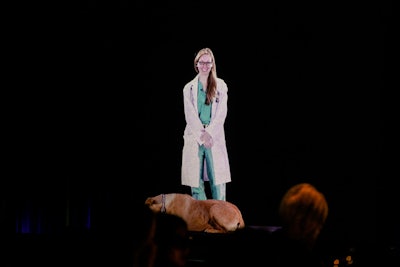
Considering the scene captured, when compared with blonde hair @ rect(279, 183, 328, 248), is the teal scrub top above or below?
above

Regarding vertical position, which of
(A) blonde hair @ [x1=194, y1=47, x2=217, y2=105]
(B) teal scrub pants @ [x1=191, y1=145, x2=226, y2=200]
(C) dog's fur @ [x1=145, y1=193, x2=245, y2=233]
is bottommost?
(C) dog's fur @ [x1=145, y1=193, x2=245, y2=233]

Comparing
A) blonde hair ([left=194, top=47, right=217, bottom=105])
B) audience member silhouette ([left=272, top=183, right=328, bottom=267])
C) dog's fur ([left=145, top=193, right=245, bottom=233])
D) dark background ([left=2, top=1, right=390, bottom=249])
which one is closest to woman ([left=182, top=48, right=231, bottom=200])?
blonde hair ([left=194, top=47, right=217, bottom=105])

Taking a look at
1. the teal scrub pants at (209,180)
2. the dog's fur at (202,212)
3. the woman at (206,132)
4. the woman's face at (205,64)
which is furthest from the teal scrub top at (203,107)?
the dog's fur at (202,212)

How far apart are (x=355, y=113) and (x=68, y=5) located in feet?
10.6

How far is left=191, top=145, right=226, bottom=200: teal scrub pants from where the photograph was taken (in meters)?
6.86

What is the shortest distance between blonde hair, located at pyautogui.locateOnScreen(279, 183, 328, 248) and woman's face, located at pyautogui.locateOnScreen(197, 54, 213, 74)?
4.41 metres

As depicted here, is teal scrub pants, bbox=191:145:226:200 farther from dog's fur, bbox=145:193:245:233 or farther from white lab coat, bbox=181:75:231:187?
dog's fur, bbox=145:193:245:233

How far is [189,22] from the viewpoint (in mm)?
7059

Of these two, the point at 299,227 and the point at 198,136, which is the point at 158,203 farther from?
the point at 299,227

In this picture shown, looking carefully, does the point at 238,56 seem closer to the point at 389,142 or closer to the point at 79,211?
the point at 389,142

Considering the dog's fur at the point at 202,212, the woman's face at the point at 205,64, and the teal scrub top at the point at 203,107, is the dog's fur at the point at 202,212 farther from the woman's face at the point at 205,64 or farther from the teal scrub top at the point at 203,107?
the woman's face at the point at 205,64

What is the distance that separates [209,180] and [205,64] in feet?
3.93

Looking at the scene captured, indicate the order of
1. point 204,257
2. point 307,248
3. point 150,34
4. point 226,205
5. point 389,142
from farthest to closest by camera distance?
point 150,34 < point 389,142 < point 226,205 < point 204,257 < point 307,248

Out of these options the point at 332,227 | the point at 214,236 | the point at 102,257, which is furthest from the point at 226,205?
the point at 102,257
